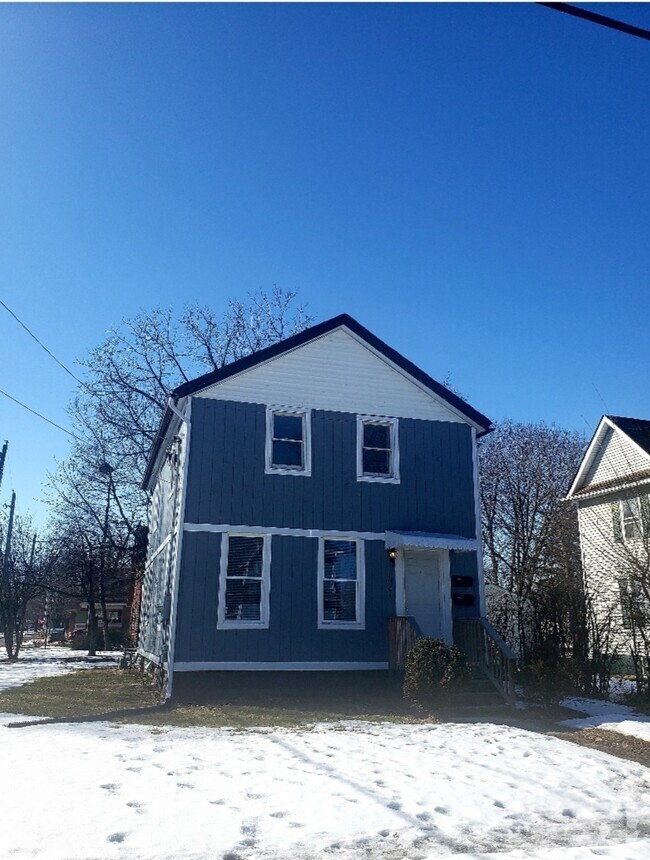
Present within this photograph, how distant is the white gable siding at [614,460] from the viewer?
23438mm

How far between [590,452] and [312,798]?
22.1 m

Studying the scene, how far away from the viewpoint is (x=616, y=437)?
24938 millimetres

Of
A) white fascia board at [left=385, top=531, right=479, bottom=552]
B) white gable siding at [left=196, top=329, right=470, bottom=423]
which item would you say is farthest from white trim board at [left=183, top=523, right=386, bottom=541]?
white gable siding at [left=196, top=329, right=470, bottom=423]

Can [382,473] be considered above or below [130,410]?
below

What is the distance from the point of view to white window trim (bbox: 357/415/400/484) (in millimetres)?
15258

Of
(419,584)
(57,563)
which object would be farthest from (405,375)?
(57,563)

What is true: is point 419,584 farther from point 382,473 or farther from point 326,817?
point 326,817

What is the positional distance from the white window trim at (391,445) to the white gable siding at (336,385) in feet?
0.48

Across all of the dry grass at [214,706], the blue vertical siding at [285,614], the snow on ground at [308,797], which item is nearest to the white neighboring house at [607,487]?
the blue vertical siding at [285,614]

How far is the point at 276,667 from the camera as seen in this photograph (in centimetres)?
1361

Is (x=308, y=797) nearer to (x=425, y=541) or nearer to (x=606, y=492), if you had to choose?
(x=425, y=541)

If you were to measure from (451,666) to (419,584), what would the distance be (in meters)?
3.14

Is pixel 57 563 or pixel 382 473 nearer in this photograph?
pixel 382 473

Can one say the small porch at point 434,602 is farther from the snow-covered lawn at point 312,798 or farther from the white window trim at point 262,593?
the snow-covered lawn at point 312,798
